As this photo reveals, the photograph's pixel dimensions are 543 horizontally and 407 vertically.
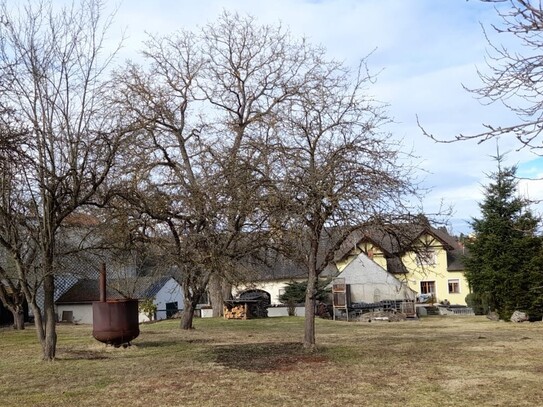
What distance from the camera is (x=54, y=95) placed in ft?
48.4

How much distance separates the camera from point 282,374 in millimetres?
11648

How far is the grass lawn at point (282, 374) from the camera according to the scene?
9383mm

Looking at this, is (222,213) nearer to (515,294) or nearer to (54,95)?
(54,95)

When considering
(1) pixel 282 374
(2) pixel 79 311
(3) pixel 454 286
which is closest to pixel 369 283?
(3) pixel 454 286

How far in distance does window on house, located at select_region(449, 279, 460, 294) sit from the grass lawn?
3335 centimetres

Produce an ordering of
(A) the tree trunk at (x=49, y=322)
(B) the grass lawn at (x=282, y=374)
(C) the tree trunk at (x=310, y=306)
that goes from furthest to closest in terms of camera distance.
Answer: (C) the tree trunk at (x=310, y=306) → (A) the tree trunk at (x=49, y=322) → (B) the grass lawn at (x=282, y=374)

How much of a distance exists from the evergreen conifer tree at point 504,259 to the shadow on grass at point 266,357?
1561 centimetres

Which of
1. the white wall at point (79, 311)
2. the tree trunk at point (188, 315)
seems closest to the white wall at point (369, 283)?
the tree trunk at point (188, 315)

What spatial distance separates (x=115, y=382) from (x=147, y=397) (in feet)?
5.85

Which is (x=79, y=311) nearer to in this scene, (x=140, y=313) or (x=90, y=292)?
(x=90, y=292)

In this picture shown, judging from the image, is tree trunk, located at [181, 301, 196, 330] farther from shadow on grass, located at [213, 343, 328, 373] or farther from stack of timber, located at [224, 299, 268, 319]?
stack of timber, located at [224, 299, 268, 319]

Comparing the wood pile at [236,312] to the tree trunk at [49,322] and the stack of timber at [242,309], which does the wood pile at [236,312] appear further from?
the tree trunk at [49,322]

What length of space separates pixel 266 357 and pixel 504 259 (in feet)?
60.5

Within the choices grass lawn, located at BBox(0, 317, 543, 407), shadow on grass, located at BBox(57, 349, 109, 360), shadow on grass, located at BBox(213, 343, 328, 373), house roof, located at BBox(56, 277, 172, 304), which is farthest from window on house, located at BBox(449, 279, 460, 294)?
shadow on grass, located at BBox(57, 349, 109, 360)
